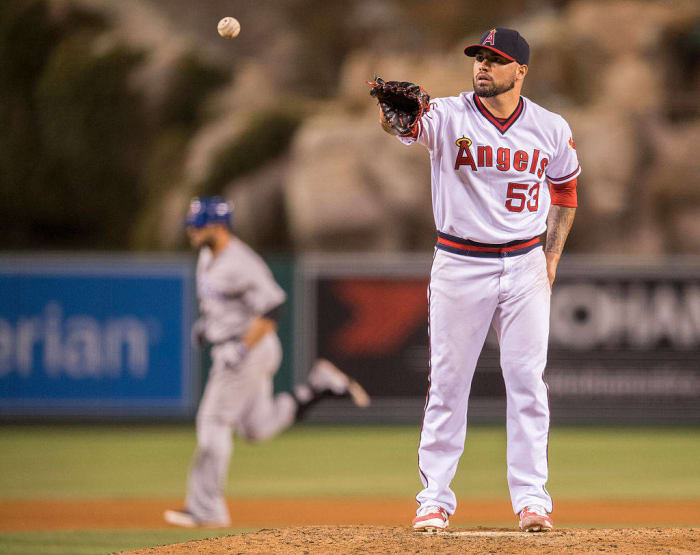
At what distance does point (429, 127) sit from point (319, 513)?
3920 millimetres

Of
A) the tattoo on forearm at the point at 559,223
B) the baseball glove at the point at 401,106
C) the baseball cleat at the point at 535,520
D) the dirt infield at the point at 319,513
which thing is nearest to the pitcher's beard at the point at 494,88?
the baseball glove at the point at 401,106

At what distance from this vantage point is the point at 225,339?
7801 millimetres

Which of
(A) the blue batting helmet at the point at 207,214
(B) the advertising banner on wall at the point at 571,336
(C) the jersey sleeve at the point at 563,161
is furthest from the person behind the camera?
(B) the advertising banner on wall at the point at 571,336

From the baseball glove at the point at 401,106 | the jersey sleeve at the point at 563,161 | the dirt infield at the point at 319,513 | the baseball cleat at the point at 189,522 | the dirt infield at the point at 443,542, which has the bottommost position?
the dirt infield at the point at 319,513

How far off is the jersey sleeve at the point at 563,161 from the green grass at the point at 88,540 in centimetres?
272

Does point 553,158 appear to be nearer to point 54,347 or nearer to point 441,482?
point 441,482

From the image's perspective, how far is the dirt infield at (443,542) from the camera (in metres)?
4.74

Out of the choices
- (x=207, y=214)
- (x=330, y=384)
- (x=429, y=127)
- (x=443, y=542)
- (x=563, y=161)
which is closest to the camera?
(x=443, y=542)

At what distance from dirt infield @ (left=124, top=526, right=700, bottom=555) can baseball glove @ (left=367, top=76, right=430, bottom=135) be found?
170 centimetres

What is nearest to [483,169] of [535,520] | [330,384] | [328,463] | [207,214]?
[535,520]

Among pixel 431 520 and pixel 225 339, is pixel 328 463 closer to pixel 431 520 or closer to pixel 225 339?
pixel 225 339

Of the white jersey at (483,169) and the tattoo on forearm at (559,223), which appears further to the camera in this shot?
the tattoo on forearm at (559,223)

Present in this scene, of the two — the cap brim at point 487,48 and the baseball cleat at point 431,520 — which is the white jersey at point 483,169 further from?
the baseball cleat at point 431,520

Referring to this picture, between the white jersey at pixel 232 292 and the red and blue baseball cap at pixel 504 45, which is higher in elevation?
the red and blue baseball cap at pixel 504 45
